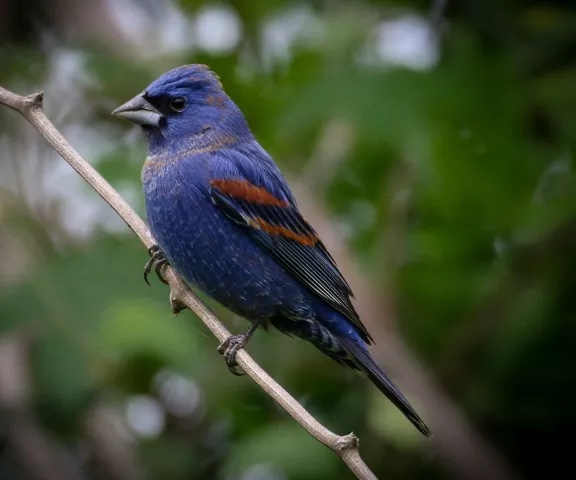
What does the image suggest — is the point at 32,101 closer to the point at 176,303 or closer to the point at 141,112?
the point at 141,112

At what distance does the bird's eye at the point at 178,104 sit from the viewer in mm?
4645

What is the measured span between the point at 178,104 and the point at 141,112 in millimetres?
191

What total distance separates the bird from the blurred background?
491 mm

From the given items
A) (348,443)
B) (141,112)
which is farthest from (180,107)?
(348,443)

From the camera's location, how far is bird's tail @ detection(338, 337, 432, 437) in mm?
4152

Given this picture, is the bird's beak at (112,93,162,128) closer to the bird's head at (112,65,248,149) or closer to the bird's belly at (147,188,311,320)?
the bird's head at (112,65,248,149)

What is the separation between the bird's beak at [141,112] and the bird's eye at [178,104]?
0.24 ft

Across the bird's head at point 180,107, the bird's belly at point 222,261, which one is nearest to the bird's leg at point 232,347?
the bird's belly at point 222,261

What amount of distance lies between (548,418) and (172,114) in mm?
2492

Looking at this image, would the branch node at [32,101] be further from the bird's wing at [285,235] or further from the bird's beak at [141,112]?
the bird's wing at [285,235]

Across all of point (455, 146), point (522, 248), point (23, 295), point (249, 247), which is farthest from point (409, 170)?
point (23, 295)

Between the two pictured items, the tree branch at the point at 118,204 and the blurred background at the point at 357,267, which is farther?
the blurred background at the point at 357,267

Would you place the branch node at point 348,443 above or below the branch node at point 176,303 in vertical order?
below

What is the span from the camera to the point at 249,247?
4566mm
